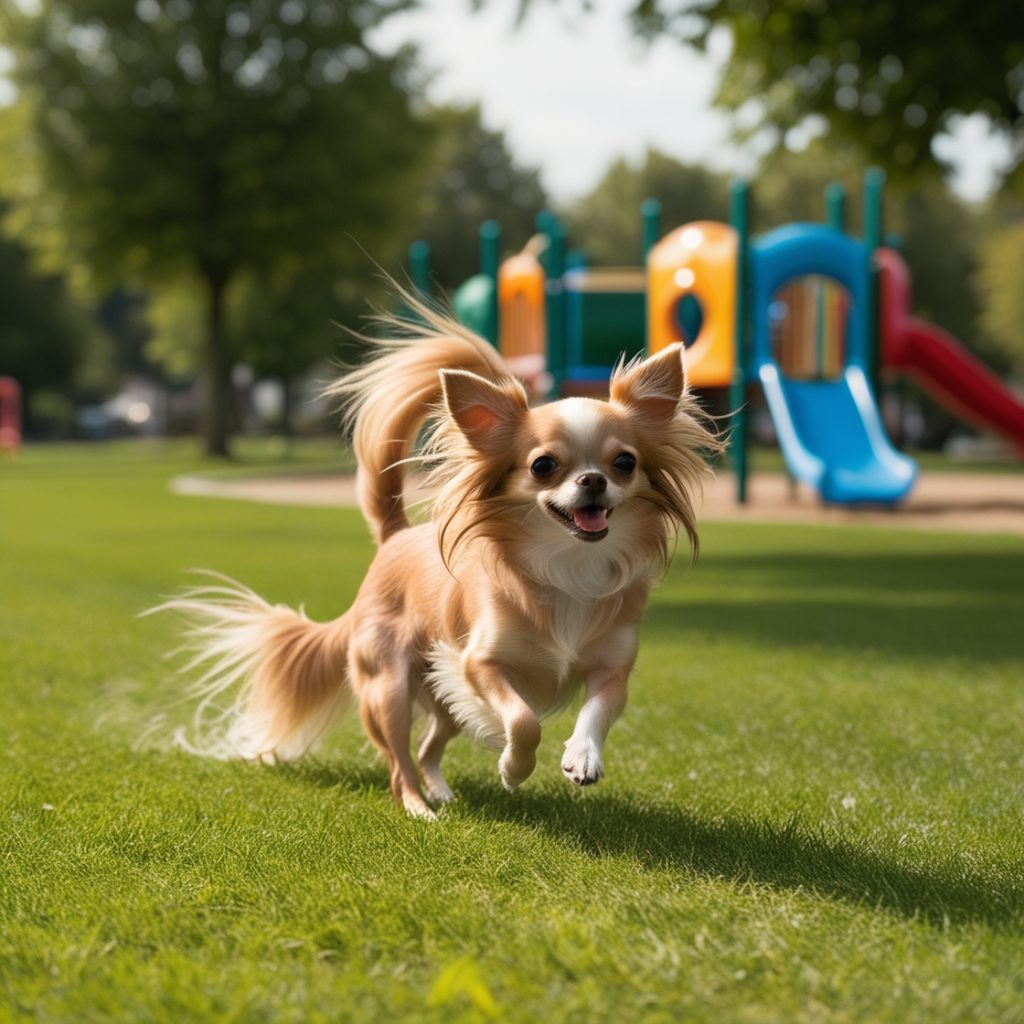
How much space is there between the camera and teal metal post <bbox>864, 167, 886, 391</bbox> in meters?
22.2

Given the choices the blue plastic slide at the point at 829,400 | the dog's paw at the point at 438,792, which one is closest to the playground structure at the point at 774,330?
the blue plastic slide at the point at 829,400

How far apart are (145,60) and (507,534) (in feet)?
122

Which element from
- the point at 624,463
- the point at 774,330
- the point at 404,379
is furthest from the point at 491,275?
the point at 624,463

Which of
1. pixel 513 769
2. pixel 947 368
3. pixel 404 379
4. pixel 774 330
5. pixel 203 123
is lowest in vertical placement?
pixel 513 769

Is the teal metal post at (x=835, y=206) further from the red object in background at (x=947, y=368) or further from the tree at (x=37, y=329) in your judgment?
the tree at (x=37, y=329)

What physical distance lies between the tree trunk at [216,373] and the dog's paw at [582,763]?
3828 cm

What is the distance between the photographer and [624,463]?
4.56 metres

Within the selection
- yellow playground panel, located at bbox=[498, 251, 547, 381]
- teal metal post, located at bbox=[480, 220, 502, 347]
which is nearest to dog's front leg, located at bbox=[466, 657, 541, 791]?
teal metal post, located at bbox=[480, 220, 502, 347]

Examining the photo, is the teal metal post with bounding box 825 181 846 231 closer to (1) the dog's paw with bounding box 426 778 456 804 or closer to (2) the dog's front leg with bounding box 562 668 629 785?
(1) the dog's paw with bounding box 426 778 456 804

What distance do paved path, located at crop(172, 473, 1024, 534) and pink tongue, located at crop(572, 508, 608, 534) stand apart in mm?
12668

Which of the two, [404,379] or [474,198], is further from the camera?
[474,198]

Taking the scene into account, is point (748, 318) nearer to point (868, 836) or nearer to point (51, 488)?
point (51, 488)

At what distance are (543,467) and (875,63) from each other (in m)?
14.3

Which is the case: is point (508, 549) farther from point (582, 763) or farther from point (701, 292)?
point (701, 292)
